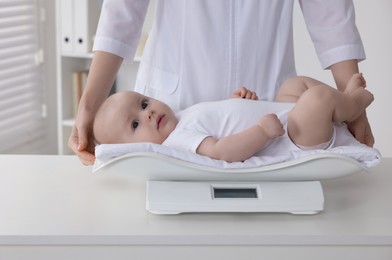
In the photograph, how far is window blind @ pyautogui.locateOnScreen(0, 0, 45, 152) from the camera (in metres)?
3.58

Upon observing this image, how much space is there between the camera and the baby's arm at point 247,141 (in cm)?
119

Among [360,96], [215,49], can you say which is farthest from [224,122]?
[215,49]

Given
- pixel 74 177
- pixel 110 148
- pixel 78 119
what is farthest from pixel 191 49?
pixel 110 148

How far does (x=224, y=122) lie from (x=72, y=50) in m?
2.58

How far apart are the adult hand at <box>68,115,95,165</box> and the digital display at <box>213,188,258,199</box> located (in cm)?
28

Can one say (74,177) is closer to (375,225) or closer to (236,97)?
(236,97)

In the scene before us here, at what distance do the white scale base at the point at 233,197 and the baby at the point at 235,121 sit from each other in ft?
0.19

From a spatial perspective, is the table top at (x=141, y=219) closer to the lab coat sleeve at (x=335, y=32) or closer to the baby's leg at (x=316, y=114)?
the baby's leg at (x=316, y=114)

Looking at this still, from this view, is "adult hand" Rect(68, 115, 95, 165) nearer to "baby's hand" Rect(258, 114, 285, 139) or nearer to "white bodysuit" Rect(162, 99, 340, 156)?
"white bodysuit" Rect(162, 99, 340, 156)

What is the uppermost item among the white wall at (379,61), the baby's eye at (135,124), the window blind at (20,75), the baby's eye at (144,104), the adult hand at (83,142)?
the baby's eye at (144,104)

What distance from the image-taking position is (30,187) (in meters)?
1.29

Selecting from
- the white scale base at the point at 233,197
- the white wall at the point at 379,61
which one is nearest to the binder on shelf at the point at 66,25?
the white wall at the point at 379,61

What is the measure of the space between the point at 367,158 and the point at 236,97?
0.36 meters

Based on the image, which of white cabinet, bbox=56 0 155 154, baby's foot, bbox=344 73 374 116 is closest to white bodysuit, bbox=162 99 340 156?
baby's foot, bbox=344 73 374 116
